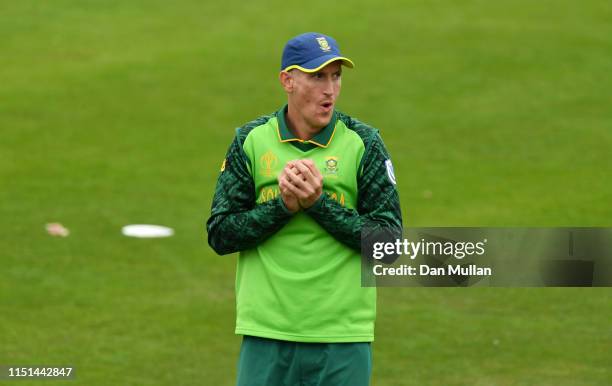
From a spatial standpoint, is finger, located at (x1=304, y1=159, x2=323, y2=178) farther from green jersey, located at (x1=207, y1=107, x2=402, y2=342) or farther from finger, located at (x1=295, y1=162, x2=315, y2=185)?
green jersey, located at (x1=207, y1=107, x2=402, y2=342)

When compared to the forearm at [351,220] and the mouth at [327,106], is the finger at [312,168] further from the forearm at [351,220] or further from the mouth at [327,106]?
the mouth at [327,106]

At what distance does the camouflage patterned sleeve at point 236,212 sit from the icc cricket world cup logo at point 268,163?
0.07m

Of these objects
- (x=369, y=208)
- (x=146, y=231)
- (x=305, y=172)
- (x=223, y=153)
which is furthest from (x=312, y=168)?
(x=223, y=153)

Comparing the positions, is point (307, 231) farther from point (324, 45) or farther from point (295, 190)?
point (324, 45)

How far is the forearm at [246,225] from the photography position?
516cm

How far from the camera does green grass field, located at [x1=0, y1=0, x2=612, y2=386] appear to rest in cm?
997

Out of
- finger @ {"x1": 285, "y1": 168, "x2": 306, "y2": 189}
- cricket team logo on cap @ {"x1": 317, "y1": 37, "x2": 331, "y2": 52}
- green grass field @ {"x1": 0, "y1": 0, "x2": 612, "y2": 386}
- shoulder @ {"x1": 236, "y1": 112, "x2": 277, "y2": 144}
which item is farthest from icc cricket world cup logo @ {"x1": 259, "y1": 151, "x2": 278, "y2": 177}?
green grass field @ {"x1": 0, "y1": 0, "x2": 612, "y2": 386}

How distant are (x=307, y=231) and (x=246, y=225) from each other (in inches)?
9.6

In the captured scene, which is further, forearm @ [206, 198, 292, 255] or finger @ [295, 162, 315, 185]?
forearm @ [206, 198, 292, 255]

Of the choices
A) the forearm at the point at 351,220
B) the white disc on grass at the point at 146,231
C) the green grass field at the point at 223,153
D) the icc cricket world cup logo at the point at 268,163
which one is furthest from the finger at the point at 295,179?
the white disc on grass at the point at 146,231

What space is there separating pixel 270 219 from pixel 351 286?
0.43 meters

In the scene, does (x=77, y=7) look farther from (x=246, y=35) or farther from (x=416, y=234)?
(x=416, y=234)

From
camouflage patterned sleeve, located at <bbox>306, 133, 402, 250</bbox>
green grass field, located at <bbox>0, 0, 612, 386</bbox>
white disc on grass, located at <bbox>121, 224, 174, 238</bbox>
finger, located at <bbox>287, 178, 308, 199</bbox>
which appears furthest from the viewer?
white disc on grass, located at <bbox>121, 224, 174, 238</bbox>

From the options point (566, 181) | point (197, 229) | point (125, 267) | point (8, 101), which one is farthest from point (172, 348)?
point (8, 101)
